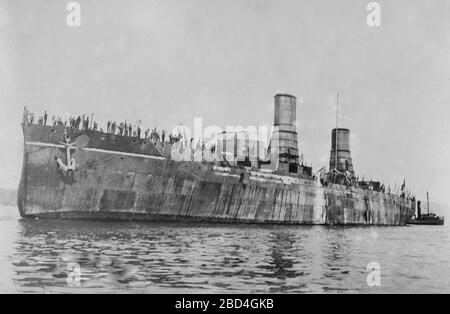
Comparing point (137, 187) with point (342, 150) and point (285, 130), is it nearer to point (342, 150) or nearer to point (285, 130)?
point (285, 130)

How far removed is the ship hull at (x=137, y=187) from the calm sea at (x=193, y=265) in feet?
16.2

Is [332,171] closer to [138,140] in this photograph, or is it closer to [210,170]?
[210,170]

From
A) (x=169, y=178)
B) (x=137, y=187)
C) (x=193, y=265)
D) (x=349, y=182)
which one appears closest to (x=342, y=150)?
(x=349, y=182)

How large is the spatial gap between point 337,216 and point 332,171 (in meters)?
5.87

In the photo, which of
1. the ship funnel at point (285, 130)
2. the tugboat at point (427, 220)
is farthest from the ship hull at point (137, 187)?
the tugboat at point (427, 220)

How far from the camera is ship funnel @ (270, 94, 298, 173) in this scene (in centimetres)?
4150

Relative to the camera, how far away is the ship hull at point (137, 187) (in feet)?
85.1

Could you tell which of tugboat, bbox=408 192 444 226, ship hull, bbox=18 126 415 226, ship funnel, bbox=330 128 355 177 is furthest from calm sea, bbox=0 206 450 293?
tugboat, bbox=408 192 444 226

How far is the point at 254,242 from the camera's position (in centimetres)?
2084

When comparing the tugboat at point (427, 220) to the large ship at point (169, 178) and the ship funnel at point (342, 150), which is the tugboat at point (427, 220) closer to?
the ship funnel at point (342, 150)

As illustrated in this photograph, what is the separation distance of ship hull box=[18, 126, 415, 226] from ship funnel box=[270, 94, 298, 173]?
4353 millimetres

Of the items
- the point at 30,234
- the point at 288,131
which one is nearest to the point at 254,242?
the point at 30,234

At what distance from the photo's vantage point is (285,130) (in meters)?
41.8

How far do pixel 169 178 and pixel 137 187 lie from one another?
2.08 metres
